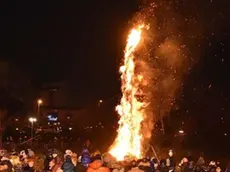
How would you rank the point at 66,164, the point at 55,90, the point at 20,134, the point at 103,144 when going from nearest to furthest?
the point at 66,164, the point at 103,144, the point at 20,134, the point at 55,90

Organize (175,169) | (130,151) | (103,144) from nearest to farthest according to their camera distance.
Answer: (175,169)
(130,151)
(103,144)

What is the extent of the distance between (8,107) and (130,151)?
2151cm

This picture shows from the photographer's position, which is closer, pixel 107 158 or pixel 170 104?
pixel 107 158

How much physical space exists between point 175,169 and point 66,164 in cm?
371

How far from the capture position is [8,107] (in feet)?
141

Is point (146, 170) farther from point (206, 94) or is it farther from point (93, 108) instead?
point (93, 108)

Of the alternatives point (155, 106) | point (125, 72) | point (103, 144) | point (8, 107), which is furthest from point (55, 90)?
point (125, 72)

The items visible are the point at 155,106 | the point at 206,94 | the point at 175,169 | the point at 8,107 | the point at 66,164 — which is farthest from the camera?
the point at 8,107

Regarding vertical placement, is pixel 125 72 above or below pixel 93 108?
below

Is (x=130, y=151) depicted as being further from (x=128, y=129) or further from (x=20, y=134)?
(x=20, y=134)

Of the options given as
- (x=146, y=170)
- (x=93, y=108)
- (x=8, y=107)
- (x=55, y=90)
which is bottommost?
(x=146, y=170)

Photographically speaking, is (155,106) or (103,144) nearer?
(155,106)

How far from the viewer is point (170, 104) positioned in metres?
33.3

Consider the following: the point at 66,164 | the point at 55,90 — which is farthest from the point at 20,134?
the point at 55,90
